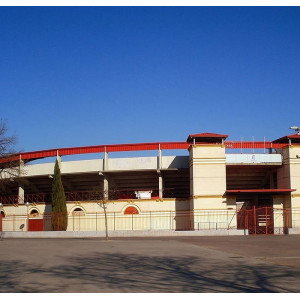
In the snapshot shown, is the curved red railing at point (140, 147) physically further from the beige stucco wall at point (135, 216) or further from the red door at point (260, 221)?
the red door at point (260, 221)

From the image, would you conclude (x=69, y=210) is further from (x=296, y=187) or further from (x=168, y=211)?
(x=296, y=187)

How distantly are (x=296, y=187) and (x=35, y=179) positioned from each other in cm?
2523

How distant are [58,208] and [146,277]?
29.7m

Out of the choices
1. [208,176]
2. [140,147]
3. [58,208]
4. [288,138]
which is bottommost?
[58,208]

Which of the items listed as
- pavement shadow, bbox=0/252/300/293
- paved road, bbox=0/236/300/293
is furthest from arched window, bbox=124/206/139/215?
pavement shadow, bbox=0/252/300/293

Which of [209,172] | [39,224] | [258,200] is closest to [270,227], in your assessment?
[258,200]

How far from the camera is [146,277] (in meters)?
10.4

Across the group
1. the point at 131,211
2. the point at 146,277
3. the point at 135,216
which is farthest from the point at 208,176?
the point at 146,277

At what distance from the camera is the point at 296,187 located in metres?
36.7

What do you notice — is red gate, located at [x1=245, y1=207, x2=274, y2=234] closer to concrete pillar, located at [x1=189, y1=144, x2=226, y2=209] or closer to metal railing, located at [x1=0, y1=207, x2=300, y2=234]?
metal railing, located at [x1=0, y1=207, x2=300, y2=234]

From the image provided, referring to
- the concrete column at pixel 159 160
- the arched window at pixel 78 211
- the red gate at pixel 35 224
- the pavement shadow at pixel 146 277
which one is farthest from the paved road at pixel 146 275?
the red gate at pixel 35 224

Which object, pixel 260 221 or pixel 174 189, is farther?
pixel 174 189

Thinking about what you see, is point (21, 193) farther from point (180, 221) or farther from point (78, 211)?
point (180, 221)

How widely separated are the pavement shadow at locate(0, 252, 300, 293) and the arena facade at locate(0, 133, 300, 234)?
2086 centimetres
